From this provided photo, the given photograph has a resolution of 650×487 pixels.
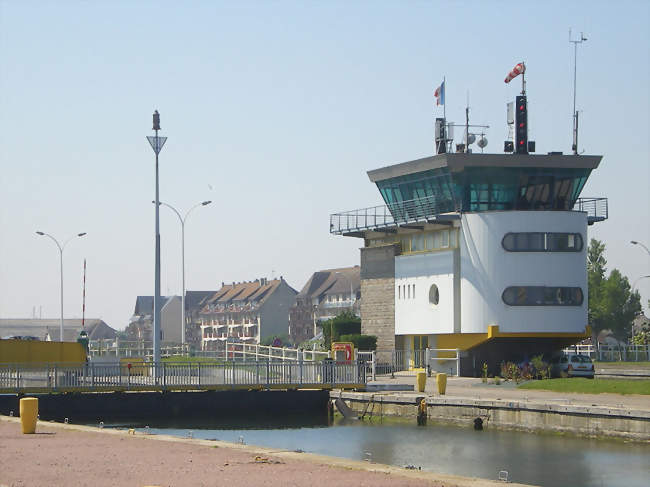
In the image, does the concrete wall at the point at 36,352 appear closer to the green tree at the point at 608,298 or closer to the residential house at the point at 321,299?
the green tree at the point at 608,298

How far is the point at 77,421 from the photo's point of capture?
44.4 meters

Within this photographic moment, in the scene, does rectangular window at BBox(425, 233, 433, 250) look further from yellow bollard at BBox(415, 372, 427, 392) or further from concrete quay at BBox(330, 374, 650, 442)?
yellow bollard at BBox(415, 372, 427, 392)

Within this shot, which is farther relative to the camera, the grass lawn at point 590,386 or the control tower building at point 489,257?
the control tower building at point 489,257

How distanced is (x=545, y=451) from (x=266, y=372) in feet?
54.0

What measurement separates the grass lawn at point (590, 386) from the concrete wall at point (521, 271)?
31.9 ft

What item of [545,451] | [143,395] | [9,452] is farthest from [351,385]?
[9,452]

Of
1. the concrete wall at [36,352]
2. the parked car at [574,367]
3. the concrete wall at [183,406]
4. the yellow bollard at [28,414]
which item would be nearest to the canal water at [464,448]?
the concrete wall at [183,406]

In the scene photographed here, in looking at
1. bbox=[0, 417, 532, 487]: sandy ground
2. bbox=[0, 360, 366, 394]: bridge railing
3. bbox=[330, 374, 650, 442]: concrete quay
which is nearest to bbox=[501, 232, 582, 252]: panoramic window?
bbox=[330, 374, 650, 442]: concrete quay

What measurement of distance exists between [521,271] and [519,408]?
68.5 ft

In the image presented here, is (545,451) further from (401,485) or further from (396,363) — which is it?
(396,363)

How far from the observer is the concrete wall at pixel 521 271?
59.3 metres

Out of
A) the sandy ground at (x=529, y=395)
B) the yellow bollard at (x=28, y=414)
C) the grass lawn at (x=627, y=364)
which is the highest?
the yellow bollard at (x=28, y=414)

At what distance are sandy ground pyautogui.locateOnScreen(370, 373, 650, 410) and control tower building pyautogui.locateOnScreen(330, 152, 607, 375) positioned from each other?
5.71 meters

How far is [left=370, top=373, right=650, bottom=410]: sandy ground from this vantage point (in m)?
39.2
